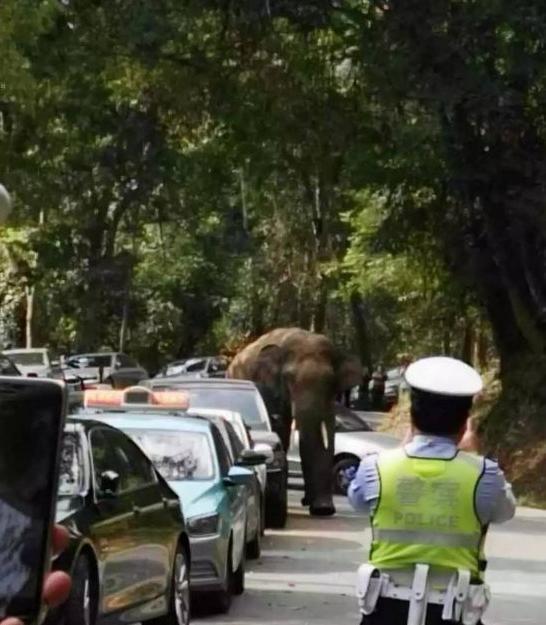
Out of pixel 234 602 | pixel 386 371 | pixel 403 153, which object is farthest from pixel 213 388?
pixel 386 371

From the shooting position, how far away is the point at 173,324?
62219mm

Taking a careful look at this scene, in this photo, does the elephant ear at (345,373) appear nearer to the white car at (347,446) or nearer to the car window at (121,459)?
Result: the white car at (347,446)

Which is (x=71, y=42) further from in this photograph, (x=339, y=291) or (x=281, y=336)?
(x=339, y=291)

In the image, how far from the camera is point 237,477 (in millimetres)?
13898

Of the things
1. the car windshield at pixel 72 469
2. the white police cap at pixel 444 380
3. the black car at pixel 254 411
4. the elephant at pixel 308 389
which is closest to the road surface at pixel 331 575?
the black car at pixel 254 411

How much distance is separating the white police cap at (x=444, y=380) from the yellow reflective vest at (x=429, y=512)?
0.27 meters

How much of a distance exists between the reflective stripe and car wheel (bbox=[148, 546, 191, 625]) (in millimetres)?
5548

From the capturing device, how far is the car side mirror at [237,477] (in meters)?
13.9

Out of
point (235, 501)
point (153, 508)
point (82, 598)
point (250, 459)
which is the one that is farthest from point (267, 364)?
point (82, 598)

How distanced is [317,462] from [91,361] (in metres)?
27.5

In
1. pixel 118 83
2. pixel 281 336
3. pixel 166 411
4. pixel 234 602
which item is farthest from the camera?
pixel 118 83

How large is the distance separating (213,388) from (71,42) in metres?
4.95

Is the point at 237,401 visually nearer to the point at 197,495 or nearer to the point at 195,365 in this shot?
the point at 197,495

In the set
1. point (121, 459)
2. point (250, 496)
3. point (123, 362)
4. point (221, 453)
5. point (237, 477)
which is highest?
point (121, 459)
